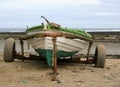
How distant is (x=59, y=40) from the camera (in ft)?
44.1

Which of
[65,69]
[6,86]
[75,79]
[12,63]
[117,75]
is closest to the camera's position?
[6,86]

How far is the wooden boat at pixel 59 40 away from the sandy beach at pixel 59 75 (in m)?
0.54

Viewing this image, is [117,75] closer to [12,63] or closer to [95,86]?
[95,86]

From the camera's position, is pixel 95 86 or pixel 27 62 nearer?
pixel 95 86

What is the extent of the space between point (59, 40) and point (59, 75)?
1401mm

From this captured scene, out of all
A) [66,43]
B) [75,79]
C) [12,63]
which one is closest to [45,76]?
[75,79]

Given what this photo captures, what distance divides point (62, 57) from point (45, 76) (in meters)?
2.22

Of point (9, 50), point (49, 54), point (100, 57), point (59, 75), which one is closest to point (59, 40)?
point (49, 54)

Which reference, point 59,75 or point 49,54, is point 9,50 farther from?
point 59,75

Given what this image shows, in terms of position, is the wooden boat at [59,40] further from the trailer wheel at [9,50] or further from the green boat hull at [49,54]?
the trailer wheel at [9,50]

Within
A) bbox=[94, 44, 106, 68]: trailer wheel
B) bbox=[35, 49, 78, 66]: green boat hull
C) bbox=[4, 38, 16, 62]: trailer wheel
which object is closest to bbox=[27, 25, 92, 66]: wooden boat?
bbox=[35, 49, 78, 66]: green boat hull

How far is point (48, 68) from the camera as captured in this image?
13.9m

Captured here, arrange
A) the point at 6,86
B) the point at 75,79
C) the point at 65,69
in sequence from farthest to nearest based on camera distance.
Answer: the point at 65,69 → the point at 75,79 → the point at 6,86

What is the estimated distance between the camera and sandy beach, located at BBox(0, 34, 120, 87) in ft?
36.6
